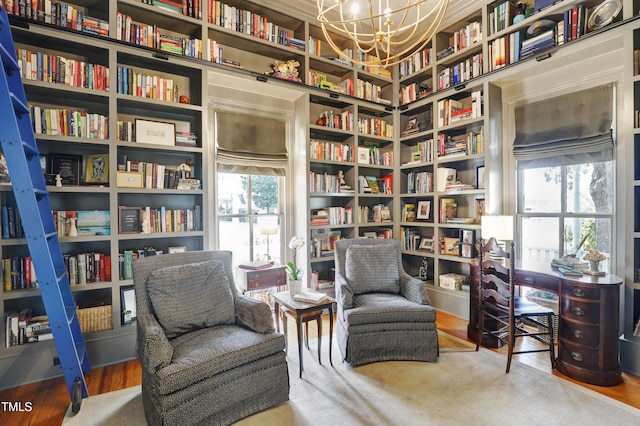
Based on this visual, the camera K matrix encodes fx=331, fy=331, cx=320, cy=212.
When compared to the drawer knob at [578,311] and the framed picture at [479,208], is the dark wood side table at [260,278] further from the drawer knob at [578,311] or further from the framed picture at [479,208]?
the drawer knob at [578,311]

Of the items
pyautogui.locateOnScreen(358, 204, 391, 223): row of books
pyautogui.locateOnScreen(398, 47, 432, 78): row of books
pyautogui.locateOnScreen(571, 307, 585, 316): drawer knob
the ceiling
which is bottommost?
pyautogui.locateOnScreen(571, 307, 585, 316): drawer knob

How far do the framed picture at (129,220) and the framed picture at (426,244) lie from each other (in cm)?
327

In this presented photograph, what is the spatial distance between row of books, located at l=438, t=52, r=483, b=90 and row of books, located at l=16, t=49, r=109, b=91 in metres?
3.45

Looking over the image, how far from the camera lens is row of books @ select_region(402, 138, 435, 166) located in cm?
405

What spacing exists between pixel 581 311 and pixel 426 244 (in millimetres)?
1973

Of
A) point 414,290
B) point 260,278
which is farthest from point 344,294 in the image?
point 260,278

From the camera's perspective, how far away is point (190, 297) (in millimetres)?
2236

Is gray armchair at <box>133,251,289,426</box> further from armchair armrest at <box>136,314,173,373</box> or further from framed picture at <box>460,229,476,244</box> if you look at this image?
framed picture at <box>460,229,476,244</box>

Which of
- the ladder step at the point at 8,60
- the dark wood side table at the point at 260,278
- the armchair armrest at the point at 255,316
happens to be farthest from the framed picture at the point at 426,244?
the ladder step at the point at 8,60

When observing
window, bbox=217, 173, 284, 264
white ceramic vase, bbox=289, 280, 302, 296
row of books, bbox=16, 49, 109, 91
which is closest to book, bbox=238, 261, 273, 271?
window, bbox=217, 173, 284, 264

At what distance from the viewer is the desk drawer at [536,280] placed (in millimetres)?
2590

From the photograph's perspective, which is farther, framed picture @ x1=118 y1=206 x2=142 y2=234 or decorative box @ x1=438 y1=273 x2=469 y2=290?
decorative box @ x1=438 y1=273 x2=469 y2=290

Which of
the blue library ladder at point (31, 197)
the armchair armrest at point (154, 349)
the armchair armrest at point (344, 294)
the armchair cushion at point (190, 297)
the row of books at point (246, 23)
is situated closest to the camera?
the armchair armrest at point (154, 349)

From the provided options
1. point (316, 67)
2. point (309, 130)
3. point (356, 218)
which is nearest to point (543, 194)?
point (356, 218)
